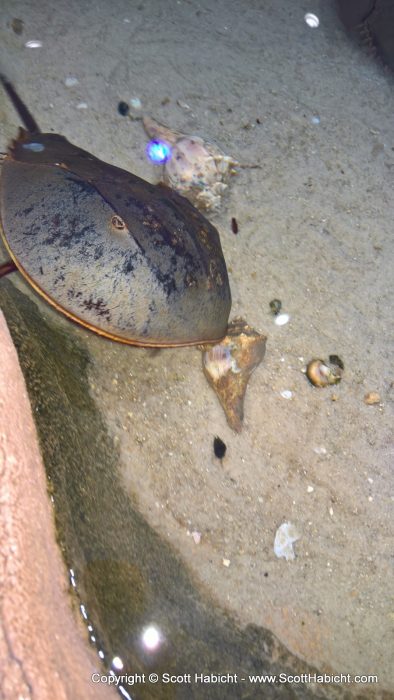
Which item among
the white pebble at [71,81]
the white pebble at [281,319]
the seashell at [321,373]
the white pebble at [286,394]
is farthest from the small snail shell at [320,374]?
the white pebble at [71,81]

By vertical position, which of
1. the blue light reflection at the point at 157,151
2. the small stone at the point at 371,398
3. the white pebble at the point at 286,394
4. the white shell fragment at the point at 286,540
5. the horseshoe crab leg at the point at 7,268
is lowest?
the white shell fragment at the point at 286,540

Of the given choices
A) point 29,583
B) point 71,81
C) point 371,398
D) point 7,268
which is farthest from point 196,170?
point 29,583

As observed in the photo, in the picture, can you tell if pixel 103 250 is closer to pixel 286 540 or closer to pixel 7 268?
pixel 7 268

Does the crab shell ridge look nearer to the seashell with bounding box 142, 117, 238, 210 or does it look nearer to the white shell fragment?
the seashell with bounding box 142, 117, 238, 210

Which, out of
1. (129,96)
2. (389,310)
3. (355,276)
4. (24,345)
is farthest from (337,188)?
(24,345)

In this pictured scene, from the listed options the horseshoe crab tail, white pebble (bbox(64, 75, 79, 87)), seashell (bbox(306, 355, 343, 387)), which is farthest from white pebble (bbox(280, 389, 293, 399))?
white pebble (bbox(64, 75, 79, 87))

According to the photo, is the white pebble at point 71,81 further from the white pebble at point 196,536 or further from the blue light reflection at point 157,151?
the white pebble at point 196,536
